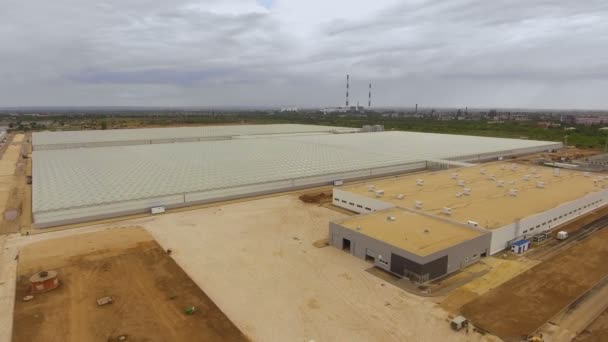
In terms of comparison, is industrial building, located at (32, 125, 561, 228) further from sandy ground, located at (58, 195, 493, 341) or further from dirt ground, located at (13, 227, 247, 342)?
dirt ground, located at (13, 227, 247, 342)

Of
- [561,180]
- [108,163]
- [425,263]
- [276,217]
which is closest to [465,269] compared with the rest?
[425,263]

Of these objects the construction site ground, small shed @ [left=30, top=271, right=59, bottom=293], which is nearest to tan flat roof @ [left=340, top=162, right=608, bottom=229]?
the construction site ground

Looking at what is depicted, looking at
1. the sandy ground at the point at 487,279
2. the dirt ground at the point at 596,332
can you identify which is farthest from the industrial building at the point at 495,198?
the dirt ground at the point at 596,332

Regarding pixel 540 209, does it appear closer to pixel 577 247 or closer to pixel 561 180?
pixel 577 247

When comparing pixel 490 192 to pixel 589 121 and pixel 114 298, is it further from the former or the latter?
pixel 589 121

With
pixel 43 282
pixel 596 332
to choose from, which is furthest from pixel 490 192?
pixel 43 282

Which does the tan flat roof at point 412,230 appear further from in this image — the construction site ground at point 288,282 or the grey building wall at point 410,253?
the construction site ground at point 288,282
